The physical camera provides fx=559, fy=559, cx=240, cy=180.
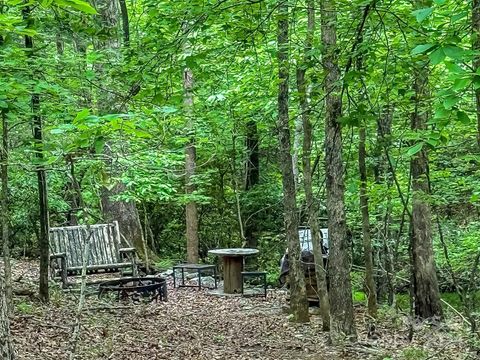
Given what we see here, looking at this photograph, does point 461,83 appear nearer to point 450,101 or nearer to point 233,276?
point 450,101

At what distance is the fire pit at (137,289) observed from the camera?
8.24 meters

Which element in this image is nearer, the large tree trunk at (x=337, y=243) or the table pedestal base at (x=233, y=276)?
the large tree trunk at (x=337, y=243)

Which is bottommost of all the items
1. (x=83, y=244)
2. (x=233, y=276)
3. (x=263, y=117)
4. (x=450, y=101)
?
(x=233, y=276)

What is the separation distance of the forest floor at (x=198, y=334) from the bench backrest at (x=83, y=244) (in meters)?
0.87

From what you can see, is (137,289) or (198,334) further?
(137,289)

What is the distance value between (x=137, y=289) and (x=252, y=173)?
797 centimetres

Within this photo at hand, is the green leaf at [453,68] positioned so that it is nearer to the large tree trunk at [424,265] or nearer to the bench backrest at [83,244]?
the large tree trunk at [424,265]

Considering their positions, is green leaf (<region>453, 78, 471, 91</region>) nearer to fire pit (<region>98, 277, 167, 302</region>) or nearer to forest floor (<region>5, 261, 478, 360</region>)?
forest floor (<region>5, 261, 478, 360</region>)

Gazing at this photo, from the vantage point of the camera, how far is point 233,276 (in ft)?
34.6

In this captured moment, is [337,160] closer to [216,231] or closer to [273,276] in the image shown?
[273,276]

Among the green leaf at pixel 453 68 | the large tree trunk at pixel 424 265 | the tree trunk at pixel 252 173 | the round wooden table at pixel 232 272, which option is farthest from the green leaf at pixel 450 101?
the tree trunk at pixel 252 173

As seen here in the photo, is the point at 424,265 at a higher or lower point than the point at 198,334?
higher

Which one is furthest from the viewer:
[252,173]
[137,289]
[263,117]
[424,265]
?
[252,173]

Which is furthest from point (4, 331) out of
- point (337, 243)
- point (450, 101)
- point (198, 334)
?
point (337, 243)
